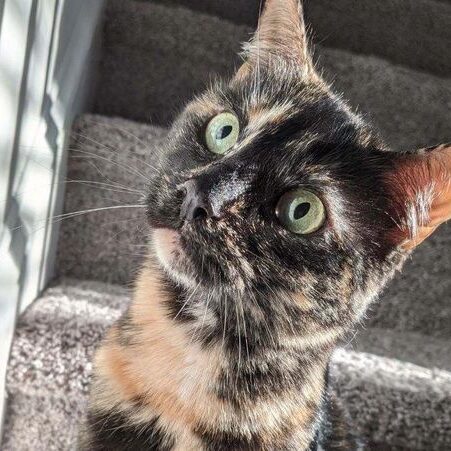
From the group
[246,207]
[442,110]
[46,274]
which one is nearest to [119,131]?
[46,274]

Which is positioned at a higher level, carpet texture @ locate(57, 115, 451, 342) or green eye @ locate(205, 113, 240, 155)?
green eye @ locate(205, 113, 240, 155)

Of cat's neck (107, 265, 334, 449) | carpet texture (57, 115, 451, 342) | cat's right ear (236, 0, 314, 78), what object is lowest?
cat's neck (107, 265, 334, 449)

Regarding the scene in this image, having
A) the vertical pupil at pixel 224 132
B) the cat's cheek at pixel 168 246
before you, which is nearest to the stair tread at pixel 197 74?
the vertical pupil at pixel 224 132

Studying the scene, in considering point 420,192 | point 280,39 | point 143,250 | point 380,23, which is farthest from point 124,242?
point 380,23

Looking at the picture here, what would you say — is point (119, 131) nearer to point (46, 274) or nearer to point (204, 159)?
point (46, 274)

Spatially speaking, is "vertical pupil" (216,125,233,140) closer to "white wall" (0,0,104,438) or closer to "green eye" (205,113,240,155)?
"green eye" (205,113,240,155)

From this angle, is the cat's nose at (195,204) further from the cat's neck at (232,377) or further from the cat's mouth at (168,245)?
the cat's neck at (232,377)

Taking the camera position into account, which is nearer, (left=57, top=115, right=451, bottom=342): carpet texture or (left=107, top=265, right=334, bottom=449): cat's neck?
(left=107, top=265, right=334, bottom=449): cat's neck

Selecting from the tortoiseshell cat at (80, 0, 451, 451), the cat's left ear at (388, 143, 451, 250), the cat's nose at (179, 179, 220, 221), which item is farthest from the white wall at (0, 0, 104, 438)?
the cat's left ear at (388, 143, 451, 250)
